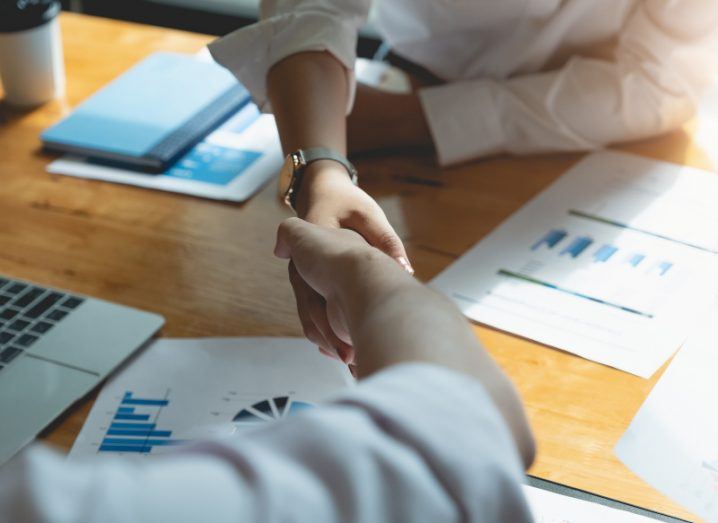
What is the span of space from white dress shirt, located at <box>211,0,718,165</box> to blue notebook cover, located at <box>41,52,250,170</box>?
0.15m

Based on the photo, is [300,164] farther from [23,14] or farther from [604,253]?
[23,14]

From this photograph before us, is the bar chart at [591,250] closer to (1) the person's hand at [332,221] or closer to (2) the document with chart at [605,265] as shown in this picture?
(2) the document with chart at [605,265]

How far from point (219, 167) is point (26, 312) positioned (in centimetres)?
33

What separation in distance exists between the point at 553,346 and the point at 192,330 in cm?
32

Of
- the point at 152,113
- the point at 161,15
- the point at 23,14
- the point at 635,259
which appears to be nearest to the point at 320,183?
the point at 635,259

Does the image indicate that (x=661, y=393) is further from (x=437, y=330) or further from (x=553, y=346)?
(x=437, y=330)

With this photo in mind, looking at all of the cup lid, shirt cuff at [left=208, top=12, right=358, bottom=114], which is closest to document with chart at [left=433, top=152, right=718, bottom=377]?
shirt cuff at [left=208, top=12, right=358, bottom=114]

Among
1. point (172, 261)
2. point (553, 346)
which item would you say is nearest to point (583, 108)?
point (553, 346)

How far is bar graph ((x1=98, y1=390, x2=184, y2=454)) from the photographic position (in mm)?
742

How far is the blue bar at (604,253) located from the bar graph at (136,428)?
1.45 ft

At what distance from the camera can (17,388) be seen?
799 mm

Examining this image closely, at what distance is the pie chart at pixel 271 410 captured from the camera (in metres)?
0.76

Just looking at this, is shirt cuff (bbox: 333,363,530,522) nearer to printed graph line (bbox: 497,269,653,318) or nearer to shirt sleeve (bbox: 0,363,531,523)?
shirt sleeve (bbox: 0,363,531,523)

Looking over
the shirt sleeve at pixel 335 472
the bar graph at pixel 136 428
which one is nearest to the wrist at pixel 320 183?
the bar graph at pixel 136 428
